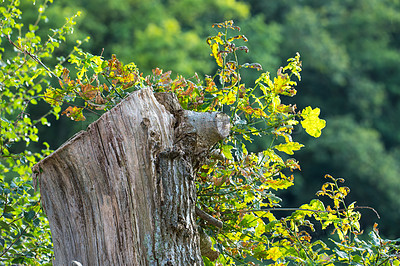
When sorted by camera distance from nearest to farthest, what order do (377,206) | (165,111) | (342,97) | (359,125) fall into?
(165,111), (377,206), (359,125), (342,97)

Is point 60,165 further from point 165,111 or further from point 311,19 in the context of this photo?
point 311,19

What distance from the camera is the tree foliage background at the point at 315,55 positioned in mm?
15508

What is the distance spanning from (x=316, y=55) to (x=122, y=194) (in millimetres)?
19564

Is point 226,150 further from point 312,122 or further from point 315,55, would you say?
point 315,55

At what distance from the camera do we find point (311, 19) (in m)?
21.4

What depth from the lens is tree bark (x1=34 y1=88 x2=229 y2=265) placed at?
1.57m

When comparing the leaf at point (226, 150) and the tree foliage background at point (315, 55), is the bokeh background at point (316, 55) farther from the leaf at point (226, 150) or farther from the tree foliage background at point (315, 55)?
the leaf at point (226, 150)

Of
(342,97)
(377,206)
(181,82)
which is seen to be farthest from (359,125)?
(181,82)

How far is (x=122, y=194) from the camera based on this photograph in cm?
158

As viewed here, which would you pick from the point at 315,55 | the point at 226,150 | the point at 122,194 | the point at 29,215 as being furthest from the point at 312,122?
the point at 315,55

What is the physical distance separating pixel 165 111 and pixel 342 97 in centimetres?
1994

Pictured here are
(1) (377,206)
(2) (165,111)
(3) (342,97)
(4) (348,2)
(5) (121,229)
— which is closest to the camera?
(5) (121,229)

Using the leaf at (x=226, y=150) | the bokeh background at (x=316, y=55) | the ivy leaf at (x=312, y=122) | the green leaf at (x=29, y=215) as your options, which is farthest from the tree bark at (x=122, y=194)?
the bokeh background at (x=316, y=55)

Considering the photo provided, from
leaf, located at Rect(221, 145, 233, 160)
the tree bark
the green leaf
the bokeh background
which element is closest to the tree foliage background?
the bokeh background
